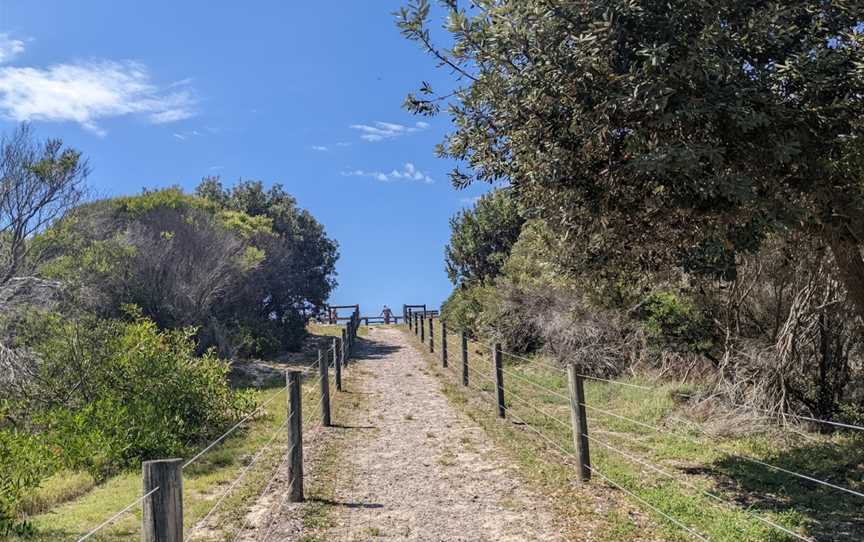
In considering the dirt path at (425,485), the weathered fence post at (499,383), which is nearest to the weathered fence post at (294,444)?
the dirt path at (425,485)

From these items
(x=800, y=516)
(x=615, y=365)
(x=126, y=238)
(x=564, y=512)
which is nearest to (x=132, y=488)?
(x=564, y=512)

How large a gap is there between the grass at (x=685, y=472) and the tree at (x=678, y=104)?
2.79 metres

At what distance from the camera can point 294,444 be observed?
7.45 metres

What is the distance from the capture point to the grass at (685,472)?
21.0 ft

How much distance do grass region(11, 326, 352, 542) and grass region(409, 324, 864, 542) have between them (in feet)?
11.7

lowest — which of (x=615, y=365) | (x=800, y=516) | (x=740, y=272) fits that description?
(x=800, y=516)

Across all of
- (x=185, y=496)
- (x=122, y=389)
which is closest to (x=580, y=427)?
(x=185, y=496)

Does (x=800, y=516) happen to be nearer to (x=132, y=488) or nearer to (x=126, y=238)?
(x=132, y=488)

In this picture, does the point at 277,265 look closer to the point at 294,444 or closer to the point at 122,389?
the point at 122,389

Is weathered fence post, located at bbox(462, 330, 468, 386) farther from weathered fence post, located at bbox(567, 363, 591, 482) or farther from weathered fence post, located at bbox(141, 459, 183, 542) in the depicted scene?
weathered fence post, located at bbox(141, 459, 183, 542)

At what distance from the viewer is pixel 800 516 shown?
6.76 metres

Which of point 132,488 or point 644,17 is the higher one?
point 644,17

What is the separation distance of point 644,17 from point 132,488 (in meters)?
8.55

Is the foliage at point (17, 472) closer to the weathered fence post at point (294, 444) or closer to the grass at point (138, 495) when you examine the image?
the grass at point (138, 495)
